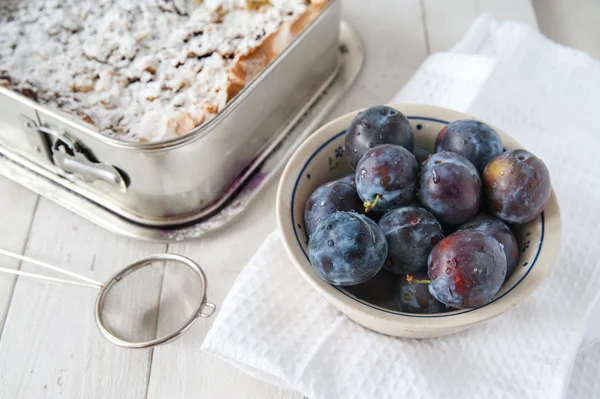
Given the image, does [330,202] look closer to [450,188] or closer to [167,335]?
[450,188]

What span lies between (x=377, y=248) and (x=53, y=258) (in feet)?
1.52

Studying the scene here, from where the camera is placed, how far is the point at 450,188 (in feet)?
1.88

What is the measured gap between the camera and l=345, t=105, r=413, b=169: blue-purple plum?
2.09 ft

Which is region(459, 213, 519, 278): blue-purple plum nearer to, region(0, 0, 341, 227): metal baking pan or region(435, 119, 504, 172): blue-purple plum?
region(435, 119, 504, 172): blue-purple plum

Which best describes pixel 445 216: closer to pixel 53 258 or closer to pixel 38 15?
pixel 53 258

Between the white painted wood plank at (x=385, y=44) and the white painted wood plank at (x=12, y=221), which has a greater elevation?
the white painted wood plank at (x=385, y=44)

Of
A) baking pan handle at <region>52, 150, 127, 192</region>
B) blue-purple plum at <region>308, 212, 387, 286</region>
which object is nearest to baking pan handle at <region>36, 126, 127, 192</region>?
→ baking pan handle at <region>52, 150, 127, 192</region>

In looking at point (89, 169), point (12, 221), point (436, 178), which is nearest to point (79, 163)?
point (89, 169)

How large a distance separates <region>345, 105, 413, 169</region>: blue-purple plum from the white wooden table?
0.22m

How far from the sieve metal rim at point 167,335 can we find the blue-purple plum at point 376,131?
0.81 ft

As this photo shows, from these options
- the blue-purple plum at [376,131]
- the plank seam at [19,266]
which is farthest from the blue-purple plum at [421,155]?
the plank seam at [19,266]

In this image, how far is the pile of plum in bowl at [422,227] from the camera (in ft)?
1.78

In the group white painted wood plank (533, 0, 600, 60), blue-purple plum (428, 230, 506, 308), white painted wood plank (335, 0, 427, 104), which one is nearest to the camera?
blue-purple plum (428, 230, 506, 308)

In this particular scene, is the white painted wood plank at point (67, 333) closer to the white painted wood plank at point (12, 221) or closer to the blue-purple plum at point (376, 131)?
the white painted wood plank at point (12, 221)
